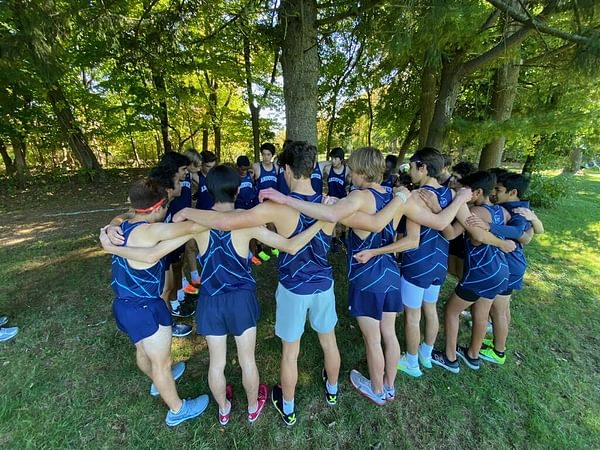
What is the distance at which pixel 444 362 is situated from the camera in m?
2.93

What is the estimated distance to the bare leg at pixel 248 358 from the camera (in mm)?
2098

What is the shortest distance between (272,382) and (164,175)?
2.22m

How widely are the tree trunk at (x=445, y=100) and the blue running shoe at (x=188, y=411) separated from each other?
549 cm

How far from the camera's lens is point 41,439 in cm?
214

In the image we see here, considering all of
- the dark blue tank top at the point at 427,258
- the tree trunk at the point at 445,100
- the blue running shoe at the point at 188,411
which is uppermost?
the tree trunk at the point at 445,100

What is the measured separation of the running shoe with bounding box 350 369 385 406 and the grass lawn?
0.06 metres

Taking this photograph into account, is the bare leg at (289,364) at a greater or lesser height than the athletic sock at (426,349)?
greater

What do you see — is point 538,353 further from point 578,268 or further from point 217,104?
point 217,104

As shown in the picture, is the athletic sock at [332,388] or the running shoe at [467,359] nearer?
the athletic sock at [332,388]

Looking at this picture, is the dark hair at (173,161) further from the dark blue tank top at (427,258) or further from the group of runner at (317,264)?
the dark blue tank top at (427,258)

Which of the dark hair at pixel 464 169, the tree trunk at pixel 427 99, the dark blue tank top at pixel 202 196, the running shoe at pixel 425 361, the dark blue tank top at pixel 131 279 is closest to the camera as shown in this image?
the dark blue tank top at pixel 131 279

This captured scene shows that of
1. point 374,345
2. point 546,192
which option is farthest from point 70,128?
point 546,192

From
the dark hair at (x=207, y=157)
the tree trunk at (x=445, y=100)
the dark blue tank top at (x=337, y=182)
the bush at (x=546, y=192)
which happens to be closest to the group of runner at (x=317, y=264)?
the dark hair at (x=207, y=157)

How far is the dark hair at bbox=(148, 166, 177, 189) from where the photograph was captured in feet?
8.75
